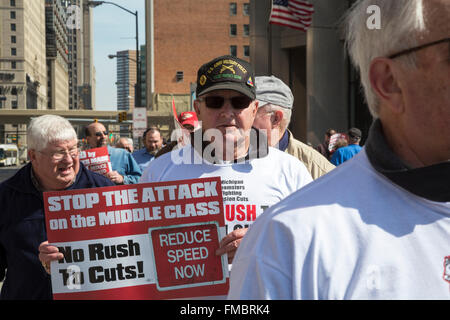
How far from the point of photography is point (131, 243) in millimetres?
2895

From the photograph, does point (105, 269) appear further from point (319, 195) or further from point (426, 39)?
point (426, 39)

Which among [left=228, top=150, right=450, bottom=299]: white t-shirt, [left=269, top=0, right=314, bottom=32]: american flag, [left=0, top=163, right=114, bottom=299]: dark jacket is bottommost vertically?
[left=0, top=163, right=114, bottom=299]: dark jacket

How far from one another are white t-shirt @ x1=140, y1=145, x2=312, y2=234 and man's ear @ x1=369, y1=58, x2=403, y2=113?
1.72 m

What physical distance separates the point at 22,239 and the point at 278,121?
2161mm

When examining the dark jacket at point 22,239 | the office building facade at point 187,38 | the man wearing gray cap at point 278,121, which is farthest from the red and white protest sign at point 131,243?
the office building facade at point 187,38

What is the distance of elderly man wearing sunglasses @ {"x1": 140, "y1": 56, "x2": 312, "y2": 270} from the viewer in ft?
10.5

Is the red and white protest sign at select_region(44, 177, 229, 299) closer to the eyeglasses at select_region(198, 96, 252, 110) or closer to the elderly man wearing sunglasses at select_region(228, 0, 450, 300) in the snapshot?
→ the eyeglasses at select_region(198, 96, 252, 110)

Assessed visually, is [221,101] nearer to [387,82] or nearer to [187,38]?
[387,82]

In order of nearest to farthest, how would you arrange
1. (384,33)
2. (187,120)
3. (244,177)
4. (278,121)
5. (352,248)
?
1. (352,248)
2. (384,33)
3. (244,177)
4. (278,121)
5. (187,120)

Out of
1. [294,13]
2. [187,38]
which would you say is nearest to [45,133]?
[294,13]

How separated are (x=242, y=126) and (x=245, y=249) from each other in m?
2.08

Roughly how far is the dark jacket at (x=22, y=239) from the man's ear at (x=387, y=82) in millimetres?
2648

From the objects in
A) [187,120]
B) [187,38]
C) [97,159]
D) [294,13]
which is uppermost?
[187,38]

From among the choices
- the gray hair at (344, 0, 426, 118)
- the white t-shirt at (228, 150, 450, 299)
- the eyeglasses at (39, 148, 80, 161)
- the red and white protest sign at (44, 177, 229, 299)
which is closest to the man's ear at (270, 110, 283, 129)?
the eyeglasses at (39, 148, 80, 161)
